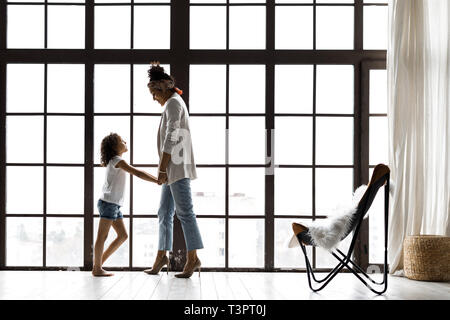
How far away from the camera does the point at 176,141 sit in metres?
3.48

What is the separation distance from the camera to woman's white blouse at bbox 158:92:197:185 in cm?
346

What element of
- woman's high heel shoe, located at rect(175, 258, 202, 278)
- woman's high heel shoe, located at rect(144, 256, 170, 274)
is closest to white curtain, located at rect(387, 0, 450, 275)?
woman's high heel shoe, located at rect(175, 258, 202, 278)

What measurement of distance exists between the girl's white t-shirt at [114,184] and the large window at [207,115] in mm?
354

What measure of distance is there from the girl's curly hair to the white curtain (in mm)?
2186

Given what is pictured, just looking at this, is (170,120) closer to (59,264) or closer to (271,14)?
(271,14)

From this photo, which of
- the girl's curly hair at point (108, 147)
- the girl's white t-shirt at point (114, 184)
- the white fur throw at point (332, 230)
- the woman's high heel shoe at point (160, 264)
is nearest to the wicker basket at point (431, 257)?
the white fur throw at point (332, 230)

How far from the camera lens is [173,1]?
13.3 ft

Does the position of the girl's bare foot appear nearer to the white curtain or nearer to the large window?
the large window

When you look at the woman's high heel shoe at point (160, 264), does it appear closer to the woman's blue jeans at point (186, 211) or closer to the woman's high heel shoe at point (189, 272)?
the woman's high heel shoe at point (189, 272)

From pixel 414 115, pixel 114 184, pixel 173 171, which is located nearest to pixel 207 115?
pixel 173 171

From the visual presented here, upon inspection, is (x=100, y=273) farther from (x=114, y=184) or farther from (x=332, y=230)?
(x=332, y=230)

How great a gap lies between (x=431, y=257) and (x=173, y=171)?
6.54 feet

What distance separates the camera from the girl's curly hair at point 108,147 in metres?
3.69

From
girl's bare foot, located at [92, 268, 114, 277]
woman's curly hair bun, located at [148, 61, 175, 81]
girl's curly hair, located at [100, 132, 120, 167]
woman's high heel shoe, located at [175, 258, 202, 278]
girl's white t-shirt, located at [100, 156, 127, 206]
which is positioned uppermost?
woman's curly hair bun, located at [148, 61, 175, 81]
